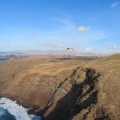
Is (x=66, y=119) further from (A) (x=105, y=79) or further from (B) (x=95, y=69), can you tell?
(B) (x=95, y=69)

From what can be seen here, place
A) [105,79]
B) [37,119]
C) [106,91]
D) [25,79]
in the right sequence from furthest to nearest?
1. [25,79]
2. [37,119]
3. [105,79]
4. [106,91]

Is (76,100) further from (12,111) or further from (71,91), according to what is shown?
(12,111)

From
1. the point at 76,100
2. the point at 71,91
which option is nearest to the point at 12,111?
the point at 71,91

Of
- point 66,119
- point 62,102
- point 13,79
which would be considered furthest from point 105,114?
point 13,79

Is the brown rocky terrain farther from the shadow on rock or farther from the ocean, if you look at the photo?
the ocean

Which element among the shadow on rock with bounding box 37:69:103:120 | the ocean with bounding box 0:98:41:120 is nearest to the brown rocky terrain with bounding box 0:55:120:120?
the shadow on rock with bounding box 37:69:103:120

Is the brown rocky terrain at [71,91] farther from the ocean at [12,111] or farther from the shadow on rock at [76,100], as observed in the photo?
the ocean at [12,111]
